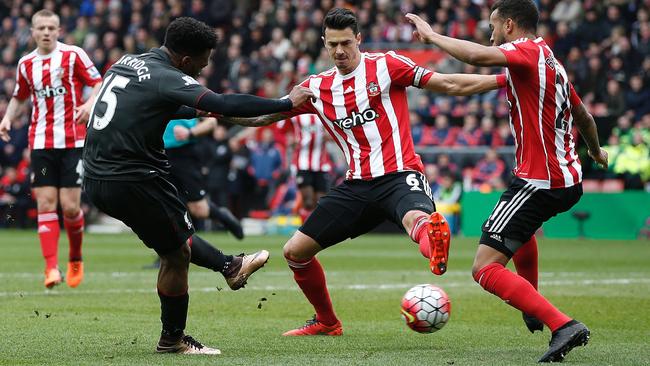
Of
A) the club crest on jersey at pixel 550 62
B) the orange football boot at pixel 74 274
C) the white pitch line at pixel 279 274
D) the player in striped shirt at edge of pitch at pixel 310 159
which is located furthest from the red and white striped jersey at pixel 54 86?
the player in striped shirt at edge of pitch at pixel 310 159

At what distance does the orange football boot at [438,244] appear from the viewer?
6.52 metres

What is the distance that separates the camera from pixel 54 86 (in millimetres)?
11164

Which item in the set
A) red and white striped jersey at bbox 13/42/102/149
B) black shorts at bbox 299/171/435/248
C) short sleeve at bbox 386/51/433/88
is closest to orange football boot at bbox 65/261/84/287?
red and white striped jersey at bbox 13/42/102/149

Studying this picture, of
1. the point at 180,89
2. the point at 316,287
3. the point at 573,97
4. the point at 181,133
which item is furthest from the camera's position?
the point at 181,133

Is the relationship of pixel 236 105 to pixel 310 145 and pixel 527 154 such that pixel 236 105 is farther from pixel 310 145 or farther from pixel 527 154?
pixel 310 145

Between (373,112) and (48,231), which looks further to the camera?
(48,231)

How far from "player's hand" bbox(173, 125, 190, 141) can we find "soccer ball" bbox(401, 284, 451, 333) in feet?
20.9

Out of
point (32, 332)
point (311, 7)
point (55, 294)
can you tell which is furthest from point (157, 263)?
point (311, 7)

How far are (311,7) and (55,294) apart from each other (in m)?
18.1

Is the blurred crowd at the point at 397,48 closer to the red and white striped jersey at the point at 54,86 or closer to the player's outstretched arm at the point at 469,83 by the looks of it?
the red and white striped jersey at the point at 54,86

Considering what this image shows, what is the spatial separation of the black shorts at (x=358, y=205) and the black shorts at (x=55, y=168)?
413 cm

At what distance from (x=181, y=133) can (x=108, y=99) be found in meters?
6.12

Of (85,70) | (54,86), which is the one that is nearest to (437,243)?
(85,70)

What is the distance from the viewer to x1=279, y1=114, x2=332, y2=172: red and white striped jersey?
682 inches
